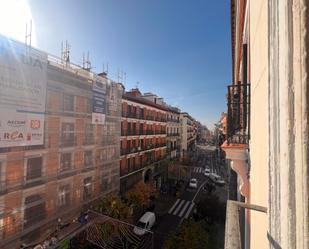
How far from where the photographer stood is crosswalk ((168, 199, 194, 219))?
18122 millimetres

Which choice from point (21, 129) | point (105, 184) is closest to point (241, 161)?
point (21, 129)

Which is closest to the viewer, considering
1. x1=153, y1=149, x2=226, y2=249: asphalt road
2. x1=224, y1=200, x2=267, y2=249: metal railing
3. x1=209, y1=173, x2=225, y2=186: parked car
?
x1=224, y1=200, x2=267, y2=249: metal railing

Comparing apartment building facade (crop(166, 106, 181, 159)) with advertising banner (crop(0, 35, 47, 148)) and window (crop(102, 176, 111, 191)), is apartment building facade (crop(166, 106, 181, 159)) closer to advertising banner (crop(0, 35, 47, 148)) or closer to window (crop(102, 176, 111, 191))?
window (crop(102, 176, 111, 191))

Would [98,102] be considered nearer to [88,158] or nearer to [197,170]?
[88,158]

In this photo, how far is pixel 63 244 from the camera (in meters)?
10.5

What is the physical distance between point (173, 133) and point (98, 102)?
1965cm

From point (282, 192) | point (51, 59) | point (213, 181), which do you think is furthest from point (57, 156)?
point (213, 181)

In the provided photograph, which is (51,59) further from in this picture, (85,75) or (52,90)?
(85,75)

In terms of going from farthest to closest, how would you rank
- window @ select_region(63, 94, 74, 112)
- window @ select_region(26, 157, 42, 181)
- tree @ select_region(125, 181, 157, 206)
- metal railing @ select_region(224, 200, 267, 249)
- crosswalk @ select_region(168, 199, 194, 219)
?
1. crosswalk @ select_region(168, 199, 194, 219)
2. tree @ select_region(125, 181, 157, 206)
3. window @ select_region(63, 94, 74, 112)
4. window @ select_region(26, 157, 42, 181)
5. metal railing @ select_region(224, 200, 267, 249)

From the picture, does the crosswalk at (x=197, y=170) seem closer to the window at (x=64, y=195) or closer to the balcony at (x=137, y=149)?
the balcony at (x=137, y=149)

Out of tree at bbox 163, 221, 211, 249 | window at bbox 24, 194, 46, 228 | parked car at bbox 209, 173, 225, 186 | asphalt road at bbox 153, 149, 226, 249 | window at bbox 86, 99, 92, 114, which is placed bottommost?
asphalt road at bbox 153, 149, 226, 249

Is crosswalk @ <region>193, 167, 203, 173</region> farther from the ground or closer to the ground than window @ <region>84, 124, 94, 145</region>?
closer to the ground

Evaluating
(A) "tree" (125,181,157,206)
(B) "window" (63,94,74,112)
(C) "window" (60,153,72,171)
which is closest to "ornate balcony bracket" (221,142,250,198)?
(C) "window" (60,153,72,171)

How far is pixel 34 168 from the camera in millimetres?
10109
